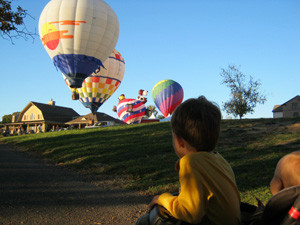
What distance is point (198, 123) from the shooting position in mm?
1778

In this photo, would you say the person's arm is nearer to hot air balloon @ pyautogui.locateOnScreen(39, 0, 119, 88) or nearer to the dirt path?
the dirt path

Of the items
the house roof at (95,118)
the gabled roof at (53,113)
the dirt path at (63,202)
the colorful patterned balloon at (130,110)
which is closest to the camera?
the dirt path at (63,202)

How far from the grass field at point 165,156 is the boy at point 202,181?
333cm

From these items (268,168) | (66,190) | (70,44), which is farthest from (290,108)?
(66,190)

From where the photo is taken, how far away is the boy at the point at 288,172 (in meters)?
1.65

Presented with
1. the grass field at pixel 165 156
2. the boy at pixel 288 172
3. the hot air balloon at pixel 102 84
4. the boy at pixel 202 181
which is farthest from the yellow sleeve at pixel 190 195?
the hot air balloon at pixel 102 84

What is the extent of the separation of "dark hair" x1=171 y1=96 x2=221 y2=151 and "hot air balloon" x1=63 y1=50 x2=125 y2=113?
80.4ft

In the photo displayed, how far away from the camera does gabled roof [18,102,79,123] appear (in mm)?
52537

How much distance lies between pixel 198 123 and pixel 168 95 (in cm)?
3110

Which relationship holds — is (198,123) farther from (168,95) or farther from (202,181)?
(168,95)

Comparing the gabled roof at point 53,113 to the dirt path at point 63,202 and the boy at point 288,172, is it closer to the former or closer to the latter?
the dirt path at point 63,202

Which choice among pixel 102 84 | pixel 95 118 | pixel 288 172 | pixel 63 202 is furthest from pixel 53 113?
pixel 288 172

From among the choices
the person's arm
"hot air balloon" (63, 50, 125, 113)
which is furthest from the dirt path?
"hot air balloon" (63, 50, 125, 113)

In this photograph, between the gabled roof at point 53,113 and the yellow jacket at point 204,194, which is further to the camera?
the gabled roof at point 53,113
